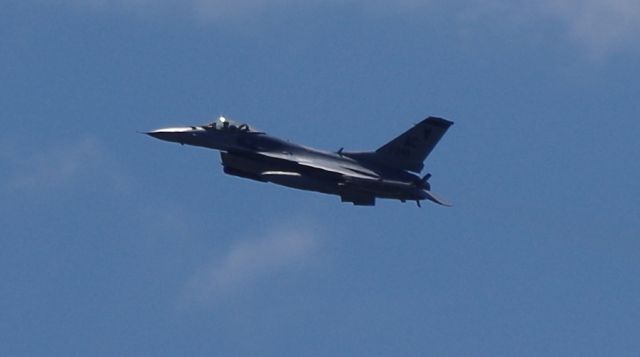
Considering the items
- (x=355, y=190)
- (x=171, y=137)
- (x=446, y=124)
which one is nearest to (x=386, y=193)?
(x=355, y=190)

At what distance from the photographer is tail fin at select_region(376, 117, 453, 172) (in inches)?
2803

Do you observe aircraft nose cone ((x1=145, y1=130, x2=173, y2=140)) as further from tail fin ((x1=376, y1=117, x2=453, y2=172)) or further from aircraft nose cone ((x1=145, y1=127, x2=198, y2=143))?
tail fin ((x1=376, y1=117, x2=453, y2=172))

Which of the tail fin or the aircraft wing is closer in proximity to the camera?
the aircraft wing

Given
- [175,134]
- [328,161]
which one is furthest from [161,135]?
[328,161]

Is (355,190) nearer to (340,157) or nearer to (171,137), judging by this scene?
(340,157)

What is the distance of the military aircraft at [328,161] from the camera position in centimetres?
6819

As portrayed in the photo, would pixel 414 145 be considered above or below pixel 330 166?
above

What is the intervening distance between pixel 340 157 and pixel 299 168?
2755 millimetres

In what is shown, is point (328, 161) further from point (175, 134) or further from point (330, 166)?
point (175, 134)

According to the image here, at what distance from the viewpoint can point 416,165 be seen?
7119 cm

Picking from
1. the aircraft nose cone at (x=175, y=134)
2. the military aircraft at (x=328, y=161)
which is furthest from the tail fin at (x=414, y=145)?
the aircraft nose cone at (x=175, y=134)

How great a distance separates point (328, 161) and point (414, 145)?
15.5ft

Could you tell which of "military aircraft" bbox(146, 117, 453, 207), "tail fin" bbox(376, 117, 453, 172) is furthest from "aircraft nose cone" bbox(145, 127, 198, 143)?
"tail fin" bbox(376, 117, 453, 172)

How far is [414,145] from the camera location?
7150cm
